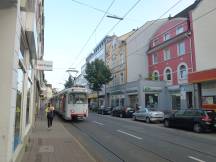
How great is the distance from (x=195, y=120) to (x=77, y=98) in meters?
10.8

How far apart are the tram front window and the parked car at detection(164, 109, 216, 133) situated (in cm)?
835

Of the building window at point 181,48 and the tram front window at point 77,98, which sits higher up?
the building window at point 181,48

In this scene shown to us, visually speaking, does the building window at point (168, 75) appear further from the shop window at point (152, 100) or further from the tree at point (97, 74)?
the tree at point (97, 74)

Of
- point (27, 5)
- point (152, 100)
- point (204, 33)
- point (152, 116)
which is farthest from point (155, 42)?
point (27, 5)

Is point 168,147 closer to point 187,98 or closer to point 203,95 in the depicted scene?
point 203,95

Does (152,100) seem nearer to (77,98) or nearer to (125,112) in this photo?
(125,112)

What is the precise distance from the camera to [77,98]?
2339cm

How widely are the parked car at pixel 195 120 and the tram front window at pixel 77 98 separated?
835 centimetres

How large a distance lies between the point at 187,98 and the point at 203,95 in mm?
4965

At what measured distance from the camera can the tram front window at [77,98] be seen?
23.3 metres

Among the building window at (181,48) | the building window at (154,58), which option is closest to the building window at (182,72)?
the building window at (181,48)

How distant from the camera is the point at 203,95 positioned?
25.8 metres

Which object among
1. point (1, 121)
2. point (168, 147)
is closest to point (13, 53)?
point (1, 121)

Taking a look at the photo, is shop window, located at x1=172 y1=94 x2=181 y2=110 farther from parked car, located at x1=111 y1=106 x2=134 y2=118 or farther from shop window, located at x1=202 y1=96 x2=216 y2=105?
shop window, located at x1=202 y1=96 x2=216 y2=105
